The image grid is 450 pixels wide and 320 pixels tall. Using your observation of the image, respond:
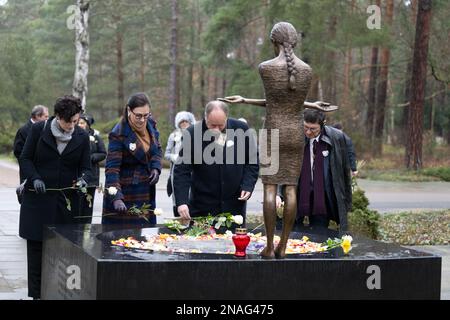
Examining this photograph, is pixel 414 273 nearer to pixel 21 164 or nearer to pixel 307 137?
pixel 307 137

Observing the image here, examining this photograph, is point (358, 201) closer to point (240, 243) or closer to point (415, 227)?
point (415, 227)

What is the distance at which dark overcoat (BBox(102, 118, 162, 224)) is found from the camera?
7.91 m

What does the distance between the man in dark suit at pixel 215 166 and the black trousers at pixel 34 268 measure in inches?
48.9

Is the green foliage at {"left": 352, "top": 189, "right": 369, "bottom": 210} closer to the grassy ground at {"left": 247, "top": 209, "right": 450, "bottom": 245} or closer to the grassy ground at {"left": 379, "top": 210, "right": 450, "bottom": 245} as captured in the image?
the grassy ground at {"left": 247, "top": 209, "right": 450, "bottom": 245}

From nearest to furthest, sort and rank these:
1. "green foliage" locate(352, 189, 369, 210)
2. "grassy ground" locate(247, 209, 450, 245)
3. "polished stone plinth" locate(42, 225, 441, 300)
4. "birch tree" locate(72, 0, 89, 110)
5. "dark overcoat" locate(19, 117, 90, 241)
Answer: "polished stone plinth" locate(42, 225, 441, 300) → "dark overcoat" locate(19, 117, 90, 241) → "green foliage" locate(352, 189, 369, 210) → "grassy ground" locate(247, 209, 450, 245) → "birch tree" locate(72, 0, 89, 110)

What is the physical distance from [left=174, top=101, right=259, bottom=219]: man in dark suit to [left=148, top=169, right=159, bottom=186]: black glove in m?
0.19

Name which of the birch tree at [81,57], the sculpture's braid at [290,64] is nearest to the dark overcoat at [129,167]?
the sculpture's braid at [290,64]

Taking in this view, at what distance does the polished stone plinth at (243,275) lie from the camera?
18.5 ft

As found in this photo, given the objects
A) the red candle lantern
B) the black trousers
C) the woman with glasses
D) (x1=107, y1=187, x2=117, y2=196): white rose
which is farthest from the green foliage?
the red candle lantern

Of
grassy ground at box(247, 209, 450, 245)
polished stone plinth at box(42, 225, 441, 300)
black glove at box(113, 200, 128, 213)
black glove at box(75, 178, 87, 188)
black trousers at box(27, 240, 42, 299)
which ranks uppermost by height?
black glove at box(75, 178, 87, 188)

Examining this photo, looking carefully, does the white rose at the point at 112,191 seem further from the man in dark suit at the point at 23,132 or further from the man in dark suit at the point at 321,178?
the man in dark suit at the point at 23,132

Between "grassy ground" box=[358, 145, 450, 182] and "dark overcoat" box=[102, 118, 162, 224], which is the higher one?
"dark overcoat" box=[102, 118, 162, 224]

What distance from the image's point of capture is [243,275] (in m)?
5.75

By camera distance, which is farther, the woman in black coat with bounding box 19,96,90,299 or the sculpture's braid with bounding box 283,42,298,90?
the woman in black coat with bounding box 19,96,90,299
